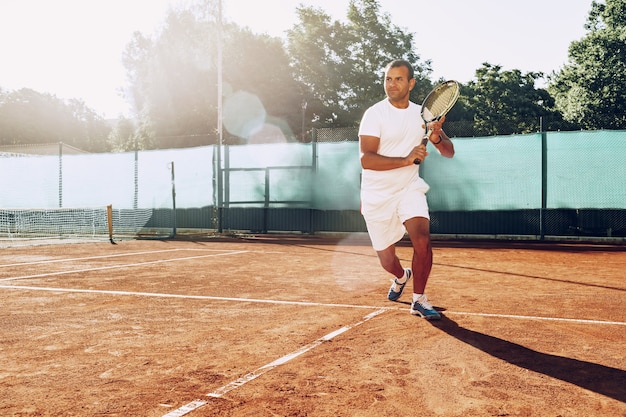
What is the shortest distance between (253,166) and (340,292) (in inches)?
435

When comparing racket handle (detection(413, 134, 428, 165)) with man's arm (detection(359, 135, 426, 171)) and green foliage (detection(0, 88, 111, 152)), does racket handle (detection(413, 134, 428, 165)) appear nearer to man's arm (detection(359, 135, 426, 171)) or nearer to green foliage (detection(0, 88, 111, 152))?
man's arm (detection(359, 135, 426, 171))

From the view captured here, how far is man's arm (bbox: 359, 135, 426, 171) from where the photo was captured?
16.0 ft

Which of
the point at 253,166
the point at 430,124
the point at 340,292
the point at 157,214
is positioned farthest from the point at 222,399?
the point at 157,214

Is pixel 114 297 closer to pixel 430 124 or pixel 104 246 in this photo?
pixel 430 124

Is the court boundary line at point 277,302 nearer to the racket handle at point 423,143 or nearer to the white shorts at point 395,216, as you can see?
the white shorts at point 395,216

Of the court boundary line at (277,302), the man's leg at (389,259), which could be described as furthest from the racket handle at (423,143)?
the court boundary line at (277,302)

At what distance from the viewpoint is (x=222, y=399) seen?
2.96 metres

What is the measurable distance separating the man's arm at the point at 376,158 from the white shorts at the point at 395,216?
1.17 feet

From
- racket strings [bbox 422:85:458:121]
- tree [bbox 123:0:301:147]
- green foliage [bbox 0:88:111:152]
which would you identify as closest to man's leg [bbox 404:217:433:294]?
racket strings [bbox 422:85:458:121]

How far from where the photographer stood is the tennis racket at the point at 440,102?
5125mm

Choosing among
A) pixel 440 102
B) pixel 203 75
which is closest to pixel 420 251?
pixel 440 102

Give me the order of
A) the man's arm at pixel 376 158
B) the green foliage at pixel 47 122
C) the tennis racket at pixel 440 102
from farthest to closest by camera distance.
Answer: the green foliage at pixel 47 122
the tennis racket at pixel 440 102
the man's arm at pixel 376 158

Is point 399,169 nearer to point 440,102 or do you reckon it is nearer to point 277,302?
point 440,102

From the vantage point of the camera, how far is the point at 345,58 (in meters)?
46.8
